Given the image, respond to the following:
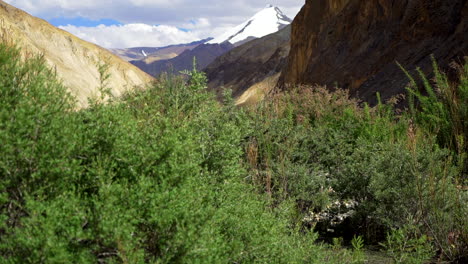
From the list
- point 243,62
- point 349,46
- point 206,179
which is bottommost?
point 206,179

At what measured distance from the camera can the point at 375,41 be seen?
24.2 meters

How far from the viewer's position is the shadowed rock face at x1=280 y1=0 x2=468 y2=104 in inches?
757

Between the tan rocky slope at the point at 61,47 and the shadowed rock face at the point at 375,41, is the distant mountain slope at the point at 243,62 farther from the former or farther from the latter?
the shadowed rock face at the point at 375,41

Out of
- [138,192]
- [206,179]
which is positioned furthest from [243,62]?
[138,192]

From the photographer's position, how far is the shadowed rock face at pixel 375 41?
19.2m

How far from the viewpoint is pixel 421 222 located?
514cm

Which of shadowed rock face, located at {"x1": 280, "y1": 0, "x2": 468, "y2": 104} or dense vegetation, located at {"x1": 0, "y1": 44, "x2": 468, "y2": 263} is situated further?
shadowed rock face, located at {"x1": 280, "y1": 0, "x2": 468, "y2": 104}

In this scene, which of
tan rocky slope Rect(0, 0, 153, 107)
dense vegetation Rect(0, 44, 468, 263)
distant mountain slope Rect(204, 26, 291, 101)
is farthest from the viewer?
distant mountain slope Rect(204, 26, 291, 101)

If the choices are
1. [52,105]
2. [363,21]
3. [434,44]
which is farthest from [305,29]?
[52,105]

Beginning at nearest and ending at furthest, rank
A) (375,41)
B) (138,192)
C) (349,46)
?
1. (138,192)
2. (375,41)
3. (349,46)

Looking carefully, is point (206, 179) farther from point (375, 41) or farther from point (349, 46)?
point (349, 46)

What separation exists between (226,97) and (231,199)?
3982 mm

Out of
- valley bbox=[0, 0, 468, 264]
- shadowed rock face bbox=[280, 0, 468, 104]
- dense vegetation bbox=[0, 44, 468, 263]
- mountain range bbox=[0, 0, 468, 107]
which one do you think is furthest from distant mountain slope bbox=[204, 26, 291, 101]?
dense vegetation bbox=[0, 44, 468, 263]

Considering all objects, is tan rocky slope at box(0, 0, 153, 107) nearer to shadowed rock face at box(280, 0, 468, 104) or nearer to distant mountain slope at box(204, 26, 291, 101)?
shadowed rock face at box(280, 0, 468, 104)
